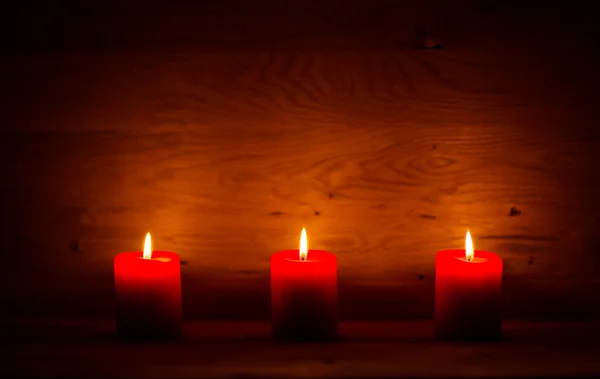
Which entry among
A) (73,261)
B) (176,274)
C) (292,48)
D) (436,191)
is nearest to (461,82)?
(436,191)

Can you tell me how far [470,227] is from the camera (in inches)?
44.1

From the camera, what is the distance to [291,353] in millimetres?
926

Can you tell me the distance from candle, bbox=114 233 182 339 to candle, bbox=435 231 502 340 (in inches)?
17.7

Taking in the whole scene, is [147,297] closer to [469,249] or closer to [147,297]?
[147,297]

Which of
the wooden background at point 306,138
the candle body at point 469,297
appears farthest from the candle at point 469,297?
the wooden background at point 306,138

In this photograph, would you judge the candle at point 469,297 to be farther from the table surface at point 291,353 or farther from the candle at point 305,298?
the candle at point 305,298

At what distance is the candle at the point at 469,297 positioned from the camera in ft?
3.23

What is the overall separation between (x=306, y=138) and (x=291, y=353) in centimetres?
39

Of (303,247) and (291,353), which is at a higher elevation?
(303,247)

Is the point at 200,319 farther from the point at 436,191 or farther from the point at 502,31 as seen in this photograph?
the point at 502,31

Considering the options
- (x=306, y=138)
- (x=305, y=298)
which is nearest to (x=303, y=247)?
(x=305, y=298)

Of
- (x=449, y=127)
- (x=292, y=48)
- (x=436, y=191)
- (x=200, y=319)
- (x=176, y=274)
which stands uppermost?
(x=292, y=48)

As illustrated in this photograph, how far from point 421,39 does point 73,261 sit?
770mm

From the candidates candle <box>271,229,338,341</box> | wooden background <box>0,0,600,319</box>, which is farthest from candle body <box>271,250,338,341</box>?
wooden background <box>0,0,600,319</box>
